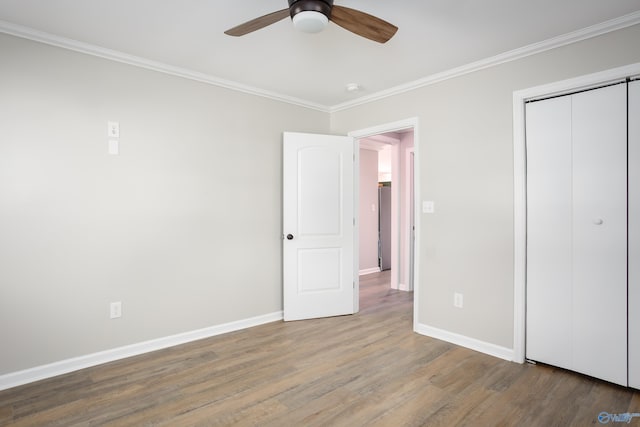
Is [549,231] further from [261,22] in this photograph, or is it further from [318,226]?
[261,22]

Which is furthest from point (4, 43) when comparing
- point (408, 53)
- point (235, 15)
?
point (408, 53)

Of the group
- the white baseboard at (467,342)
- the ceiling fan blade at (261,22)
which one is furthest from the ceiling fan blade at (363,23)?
the white baseboard at (467,342)

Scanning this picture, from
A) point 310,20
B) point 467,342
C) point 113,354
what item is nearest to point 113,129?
point 113,354

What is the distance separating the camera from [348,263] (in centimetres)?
415

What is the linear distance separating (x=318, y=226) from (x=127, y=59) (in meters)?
2.35

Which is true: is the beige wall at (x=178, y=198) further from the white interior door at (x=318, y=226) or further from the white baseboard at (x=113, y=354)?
the white interior door at (x=318, y=226)

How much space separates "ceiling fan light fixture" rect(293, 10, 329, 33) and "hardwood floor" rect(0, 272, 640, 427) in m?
2.20

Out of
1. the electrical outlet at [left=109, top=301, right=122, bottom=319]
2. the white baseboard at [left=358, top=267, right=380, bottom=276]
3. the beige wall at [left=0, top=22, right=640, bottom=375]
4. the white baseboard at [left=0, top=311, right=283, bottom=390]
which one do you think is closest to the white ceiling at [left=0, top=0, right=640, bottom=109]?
the beige wall at [left=0, top=22, right=640, bottom=375]

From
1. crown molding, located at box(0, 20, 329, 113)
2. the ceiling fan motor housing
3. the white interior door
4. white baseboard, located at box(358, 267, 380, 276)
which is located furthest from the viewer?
white baseboard, located at box(358, 267, 380, 276)

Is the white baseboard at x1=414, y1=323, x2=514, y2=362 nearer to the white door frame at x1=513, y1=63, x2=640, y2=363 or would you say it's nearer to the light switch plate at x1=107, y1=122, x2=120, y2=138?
the white door frame at x1=513, y1=63, x2=640, y2=363

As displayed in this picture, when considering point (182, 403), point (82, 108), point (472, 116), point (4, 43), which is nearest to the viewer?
point (182, 403)

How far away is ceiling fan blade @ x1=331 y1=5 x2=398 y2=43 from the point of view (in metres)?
1.83

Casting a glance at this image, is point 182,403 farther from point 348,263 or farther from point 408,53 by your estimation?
point 408,53

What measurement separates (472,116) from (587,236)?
130cm
